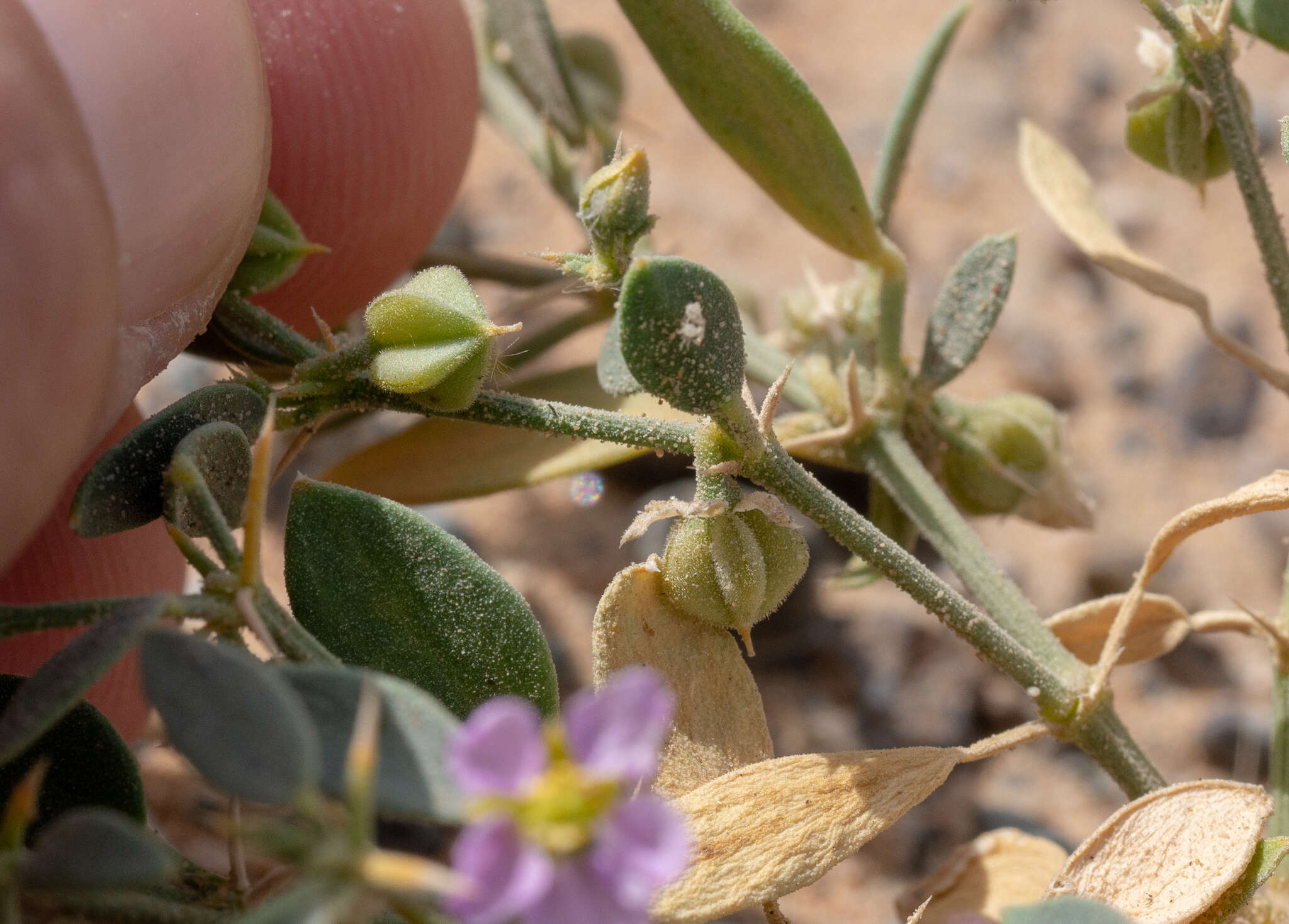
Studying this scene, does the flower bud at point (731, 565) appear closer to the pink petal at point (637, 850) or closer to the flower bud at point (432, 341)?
the flower bud at point (432, 341)

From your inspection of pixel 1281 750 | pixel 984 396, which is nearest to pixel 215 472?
pixel 1281 750

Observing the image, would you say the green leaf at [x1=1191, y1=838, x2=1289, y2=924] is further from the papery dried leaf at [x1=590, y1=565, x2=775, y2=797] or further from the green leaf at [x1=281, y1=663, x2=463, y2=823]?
the green leaf at [x1=281, y1=663, x2=463, y2=823]

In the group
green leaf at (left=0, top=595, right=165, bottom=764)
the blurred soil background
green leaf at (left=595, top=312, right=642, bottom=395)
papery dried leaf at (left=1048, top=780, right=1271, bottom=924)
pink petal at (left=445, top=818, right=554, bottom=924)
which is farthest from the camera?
the blurred soil background

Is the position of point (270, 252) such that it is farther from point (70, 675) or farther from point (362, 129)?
point (70, 675)

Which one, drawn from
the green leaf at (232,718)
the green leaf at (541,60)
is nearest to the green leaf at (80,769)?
the green leaf at (232,718)

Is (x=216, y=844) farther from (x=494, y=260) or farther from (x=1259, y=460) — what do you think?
(x=1259, y=460)

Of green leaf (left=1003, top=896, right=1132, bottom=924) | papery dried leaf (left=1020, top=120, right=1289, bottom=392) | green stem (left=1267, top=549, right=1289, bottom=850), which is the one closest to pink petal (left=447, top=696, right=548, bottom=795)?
green leaf (left=1003, top=896, right=1132, bottom=924)

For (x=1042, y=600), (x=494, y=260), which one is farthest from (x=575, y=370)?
(x=1042, y=600)
